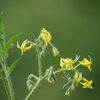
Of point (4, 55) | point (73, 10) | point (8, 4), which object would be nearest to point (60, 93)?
point (73, 10)

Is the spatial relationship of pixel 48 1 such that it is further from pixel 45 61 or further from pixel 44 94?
pixel 44 94

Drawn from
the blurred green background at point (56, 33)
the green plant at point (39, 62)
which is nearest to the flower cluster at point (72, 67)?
the green plant at point (39, 62)

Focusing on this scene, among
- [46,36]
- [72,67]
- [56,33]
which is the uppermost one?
[46,36]

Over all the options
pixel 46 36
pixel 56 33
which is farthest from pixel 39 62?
pixel 56 33

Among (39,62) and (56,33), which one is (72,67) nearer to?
(39,62)

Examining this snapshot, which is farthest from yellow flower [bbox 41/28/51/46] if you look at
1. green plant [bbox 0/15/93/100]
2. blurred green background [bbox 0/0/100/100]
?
blurred green background [bbox 0/0/100/100]

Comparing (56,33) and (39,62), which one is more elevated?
(39,62)

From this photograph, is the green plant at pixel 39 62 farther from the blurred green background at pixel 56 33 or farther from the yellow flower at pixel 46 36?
the blurred green background at pixel 56 33

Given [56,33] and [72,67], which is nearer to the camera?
[72,67]

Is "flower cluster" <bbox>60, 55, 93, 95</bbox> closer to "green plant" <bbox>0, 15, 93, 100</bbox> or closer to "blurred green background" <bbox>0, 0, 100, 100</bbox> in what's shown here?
"green plant" <bbox>0, 15, 93, 100</bbox>
